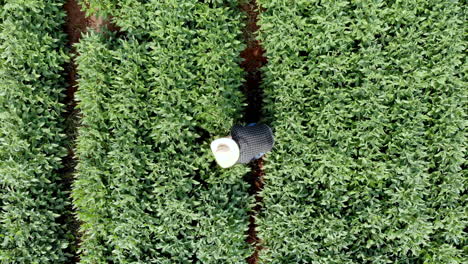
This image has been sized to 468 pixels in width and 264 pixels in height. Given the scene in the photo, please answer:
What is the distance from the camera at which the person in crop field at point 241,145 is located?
153 inches

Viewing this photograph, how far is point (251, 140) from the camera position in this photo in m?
4.01

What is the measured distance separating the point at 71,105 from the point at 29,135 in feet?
2.62

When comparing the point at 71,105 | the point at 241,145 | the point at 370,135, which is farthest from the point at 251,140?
the point at 71,105

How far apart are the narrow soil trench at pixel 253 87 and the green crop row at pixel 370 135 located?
1.98 ft

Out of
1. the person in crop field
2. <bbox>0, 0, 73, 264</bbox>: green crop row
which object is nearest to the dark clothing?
the person in crop field

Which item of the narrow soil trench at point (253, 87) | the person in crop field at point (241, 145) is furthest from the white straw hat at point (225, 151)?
the narrow soil trench at point (253, 87)

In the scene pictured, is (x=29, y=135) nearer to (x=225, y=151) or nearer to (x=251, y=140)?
(x=225, y=151)

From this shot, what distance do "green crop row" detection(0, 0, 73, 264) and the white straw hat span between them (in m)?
2.14

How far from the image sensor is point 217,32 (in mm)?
4188

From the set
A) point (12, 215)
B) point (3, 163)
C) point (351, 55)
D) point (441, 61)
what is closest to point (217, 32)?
point (351, 55)

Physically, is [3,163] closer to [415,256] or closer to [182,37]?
[182,37]

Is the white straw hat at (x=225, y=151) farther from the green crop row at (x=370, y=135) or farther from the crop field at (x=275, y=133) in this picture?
the green crop row at (x=370, y=135)

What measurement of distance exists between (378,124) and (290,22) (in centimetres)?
164

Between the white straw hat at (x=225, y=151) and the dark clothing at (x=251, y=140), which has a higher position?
the dark clothing at (x=251, y=140)
